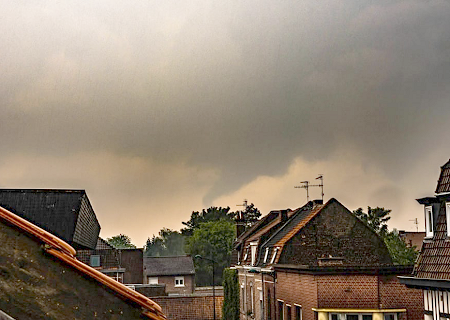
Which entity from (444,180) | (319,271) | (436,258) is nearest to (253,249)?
(319,271)

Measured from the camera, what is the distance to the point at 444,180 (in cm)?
1908

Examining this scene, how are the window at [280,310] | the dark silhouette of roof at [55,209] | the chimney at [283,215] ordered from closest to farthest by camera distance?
the dark silhouette of roof at [55,209] → the window at [280,310] → the chimney at [283,215]

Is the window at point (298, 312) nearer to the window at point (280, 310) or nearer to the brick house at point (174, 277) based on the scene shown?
the window at point (280, 310)

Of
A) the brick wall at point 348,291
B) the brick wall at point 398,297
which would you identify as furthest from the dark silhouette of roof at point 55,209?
the brick wall at point 398,297

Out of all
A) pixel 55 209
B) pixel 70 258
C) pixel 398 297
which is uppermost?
pixel 55 209

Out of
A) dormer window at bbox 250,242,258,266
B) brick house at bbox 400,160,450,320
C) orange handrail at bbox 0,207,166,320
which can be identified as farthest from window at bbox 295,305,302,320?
orange handrail at bbox 0,207,166,320

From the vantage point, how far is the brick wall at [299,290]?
2739 centimetres

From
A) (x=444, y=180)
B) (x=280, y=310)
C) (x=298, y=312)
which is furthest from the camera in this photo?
(x=280, y=310)

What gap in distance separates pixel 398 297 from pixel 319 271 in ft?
10.8

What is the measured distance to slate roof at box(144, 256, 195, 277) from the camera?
93562mm

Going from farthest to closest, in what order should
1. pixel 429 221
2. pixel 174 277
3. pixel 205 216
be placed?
pixel 205 216, pixel 174 277, pixel 429 221

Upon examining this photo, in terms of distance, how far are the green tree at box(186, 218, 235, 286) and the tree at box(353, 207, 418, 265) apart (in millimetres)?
56502

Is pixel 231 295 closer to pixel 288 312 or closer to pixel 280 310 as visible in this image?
pixel 280 310

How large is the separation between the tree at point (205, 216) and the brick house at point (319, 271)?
9987cm
